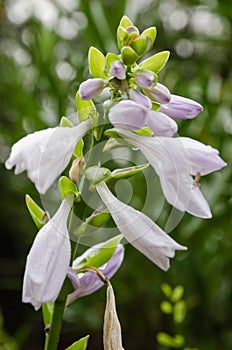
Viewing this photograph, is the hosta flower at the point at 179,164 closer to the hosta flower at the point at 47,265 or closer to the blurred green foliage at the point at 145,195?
the hosta flower at the point at 47,265

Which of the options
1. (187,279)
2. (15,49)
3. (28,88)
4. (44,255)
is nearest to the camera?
(44,255)

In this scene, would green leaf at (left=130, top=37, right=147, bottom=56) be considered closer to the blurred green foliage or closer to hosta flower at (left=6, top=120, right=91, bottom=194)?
hosta flower at (left=6, top=120, right=91, bottom=194)

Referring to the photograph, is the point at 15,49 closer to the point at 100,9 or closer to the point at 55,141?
the point at 100,9

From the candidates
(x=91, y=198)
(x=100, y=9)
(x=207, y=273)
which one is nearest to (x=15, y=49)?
(x=100, y=9)

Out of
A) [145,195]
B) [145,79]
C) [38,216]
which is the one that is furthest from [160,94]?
[145,195]

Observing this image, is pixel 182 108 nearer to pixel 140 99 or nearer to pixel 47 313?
pixel 140 99

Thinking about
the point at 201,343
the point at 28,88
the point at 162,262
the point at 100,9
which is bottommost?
the point at 201,343

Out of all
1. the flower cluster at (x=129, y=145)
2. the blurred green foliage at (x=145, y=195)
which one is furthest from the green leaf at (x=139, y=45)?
the blurred green foliage at (x=145, y=195)

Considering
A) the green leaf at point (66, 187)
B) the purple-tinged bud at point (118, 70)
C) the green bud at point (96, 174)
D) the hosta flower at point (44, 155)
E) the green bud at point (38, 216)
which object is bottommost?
the green bud at point (38, 216)
